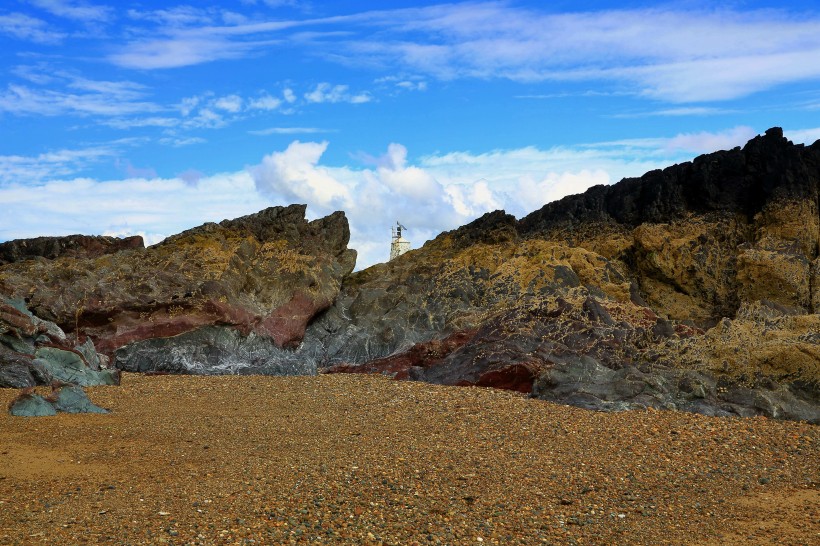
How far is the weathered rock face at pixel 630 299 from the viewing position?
11.8 meters

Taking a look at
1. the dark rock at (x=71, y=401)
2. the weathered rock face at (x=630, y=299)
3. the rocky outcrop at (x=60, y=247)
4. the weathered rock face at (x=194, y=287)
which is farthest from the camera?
the rocky outcrop at (x=60, y=247)

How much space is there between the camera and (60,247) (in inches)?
717

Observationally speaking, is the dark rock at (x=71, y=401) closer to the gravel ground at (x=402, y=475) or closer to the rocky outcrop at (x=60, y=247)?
the gravel ground at (x=402, y=475)

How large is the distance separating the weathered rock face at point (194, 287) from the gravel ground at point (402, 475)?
449 centimetres

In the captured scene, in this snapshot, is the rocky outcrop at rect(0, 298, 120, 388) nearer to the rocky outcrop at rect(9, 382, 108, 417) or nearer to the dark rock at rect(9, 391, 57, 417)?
the rocky outcrop at rect(9, 382, 108, 417)

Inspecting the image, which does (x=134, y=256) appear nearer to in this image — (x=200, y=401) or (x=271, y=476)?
(x=200, y=401)

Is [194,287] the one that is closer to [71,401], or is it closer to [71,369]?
[71,369]

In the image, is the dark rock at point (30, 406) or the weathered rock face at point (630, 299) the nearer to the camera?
the dark rock at point (30, 406)

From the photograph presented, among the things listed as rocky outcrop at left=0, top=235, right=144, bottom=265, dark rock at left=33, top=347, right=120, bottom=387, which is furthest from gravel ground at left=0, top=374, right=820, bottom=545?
rocky outcrop at left=0, top=235, right=144, bottom=265

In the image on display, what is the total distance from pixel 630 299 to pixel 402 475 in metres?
10.5

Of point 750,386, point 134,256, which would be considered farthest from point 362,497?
point 134,256

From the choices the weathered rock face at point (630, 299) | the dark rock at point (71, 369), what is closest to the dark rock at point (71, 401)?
the dark rock at point (71, 369)

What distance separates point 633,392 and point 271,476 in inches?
226

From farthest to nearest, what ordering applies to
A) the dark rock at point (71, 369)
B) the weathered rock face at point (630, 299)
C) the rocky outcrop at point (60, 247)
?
the rocky outcrop at point (60, 247) → the dark rock at point (71, 369) → the weathered rock face at point (630, 299)
